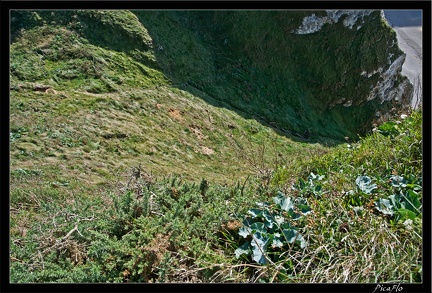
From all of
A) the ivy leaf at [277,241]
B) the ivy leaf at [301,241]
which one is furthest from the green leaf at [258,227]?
the ivy leaf at [301,241]

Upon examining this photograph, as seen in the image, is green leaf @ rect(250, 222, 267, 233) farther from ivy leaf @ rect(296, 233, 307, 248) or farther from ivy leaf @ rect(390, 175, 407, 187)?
ivy leaf @ rect(390, 175, 407, 187)

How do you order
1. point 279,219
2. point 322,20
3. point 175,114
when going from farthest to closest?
point 322,20 < point 175,114 < point 279,219

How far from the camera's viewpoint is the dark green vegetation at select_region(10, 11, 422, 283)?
306 cm

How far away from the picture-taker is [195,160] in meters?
12.6

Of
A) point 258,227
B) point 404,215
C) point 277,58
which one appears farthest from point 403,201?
point 277,58

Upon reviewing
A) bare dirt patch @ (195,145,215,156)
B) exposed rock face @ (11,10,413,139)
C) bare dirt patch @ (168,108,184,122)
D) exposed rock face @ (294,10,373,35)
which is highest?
exposed rock face @ (294,10,373,35)

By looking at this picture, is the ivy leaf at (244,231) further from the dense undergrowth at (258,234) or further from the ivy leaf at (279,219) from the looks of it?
the ivy leaf at (279,219)

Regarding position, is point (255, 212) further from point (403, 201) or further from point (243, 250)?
point (403, 201)

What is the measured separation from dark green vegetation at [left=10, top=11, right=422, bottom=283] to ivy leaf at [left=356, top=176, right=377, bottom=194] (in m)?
0.01

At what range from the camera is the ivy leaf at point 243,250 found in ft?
9.88

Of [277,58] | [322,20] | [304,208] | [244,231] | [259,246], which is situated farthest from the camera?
[322,20]

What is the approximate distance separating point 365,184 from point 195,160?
9.31 meters

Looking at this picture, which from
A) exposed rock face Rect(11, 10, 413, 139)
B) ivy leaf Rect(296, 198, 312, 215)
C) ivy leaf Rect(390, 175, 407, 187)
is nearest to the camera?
ivy leaf Rect(296, 198, 312, 215)

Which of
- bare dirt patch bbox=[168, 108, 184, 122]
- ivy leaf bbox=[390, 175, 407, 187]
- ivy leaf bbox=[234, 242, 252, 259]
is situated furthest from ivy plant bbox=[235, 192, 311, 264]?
bare dirt patch bbox=[168, 108, 184, 122]
